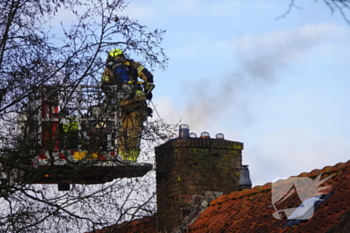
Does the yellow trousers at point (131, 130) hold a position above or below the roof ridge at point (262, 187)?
above

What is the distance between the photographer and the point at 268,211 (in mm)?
10500

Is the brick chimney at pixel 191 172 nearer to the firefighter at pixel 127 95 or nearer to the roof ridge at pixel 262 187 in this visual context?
the roof ridge at pixel 262 187

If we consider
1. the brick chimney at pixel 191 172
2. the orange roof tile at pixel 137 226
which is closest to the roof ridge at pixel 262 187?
the brick chimney at pixel 191 172

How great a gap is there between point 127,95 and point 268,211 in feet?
8.98

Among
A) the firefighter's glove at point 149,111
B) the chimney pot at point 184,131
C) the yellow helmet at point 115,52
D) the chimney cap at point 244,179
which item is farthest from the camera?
the chimney cap at point 244,179

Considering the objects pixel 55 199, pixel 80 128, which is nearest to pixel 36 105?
pixel 80 128

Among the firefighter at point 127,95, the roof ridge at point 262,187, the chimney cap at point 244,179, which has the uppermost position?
the firefighter at point 127,95

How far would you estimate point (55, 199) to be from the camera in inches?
359

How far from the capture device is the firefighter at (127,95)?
9.58 metres

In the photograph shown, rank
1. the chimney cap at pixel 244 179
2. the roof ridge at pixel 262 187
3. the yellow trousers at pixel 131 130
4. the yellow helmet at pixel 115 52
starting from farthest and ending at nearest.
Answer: the chimney cap at pixel 244 179 → the roof ridge at pixel 262 187 → the yellow trousers at pixel 131 130 → the yellow helmet at pixel 115 52

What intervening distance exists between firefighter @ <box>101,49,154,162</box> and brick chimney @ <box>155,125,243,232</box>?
1.10m

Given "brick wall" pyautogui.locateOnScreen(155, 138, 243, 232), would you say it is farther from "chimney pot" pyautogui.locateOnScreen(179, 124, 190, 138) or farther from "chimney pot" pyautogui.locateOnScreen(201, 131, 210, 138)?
"chimney pot" pyautogui.locateOnScreen(179, 124, 190, 138)

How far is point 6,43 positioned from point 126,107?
7.14 ft

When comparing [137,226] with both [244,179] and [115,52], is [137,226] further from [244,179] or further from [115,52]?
[244,179]
